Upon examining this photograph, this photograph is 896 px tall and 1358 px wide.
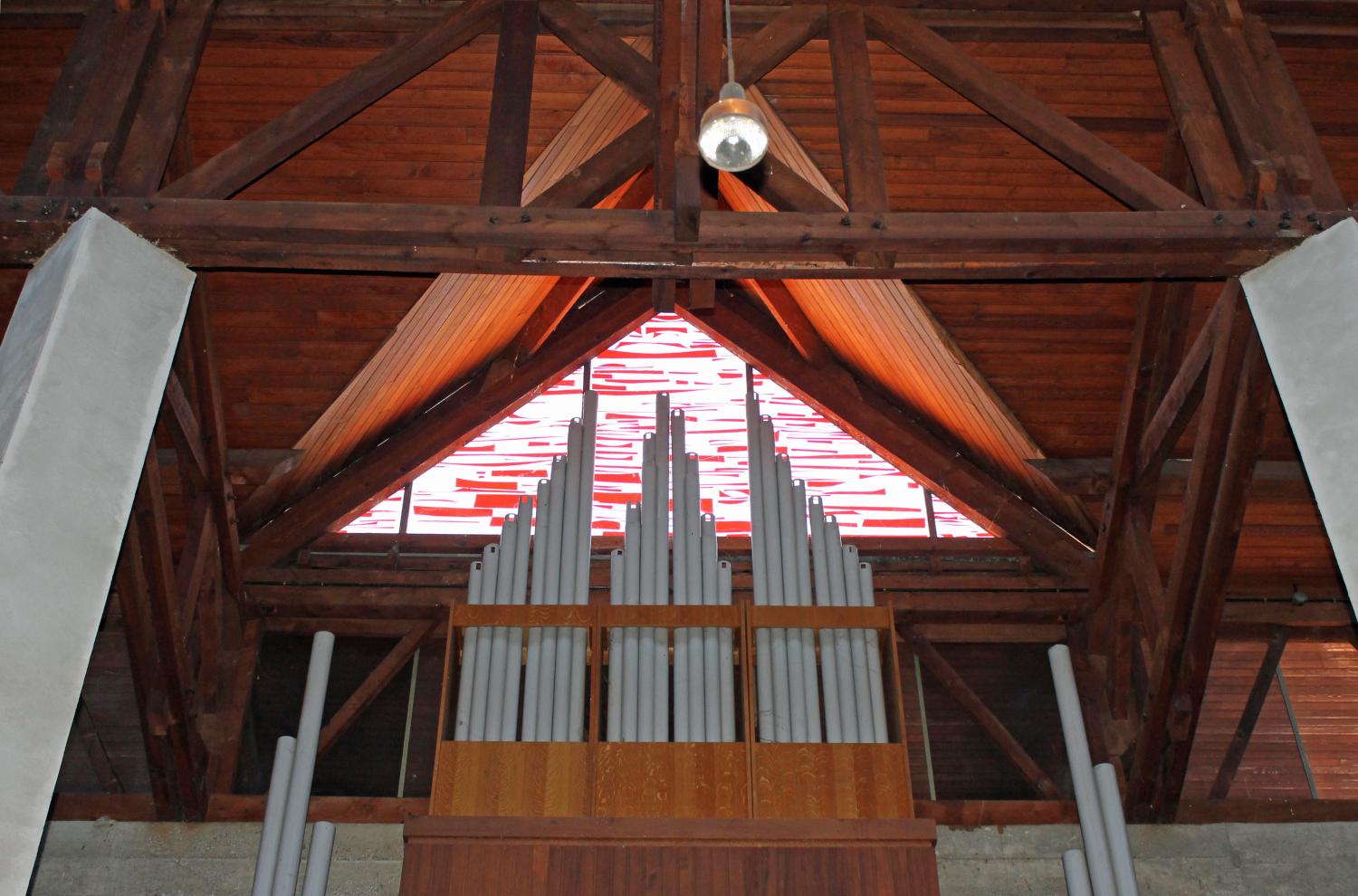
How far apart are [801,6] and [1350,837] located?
21.5 feet

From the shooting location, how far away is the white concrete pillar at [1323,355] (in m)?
6.15

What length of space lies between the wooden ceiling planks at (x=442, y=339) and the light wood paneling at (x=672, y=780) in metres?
3.50

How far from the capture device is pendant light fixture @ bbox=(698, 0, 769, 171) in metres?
5.46

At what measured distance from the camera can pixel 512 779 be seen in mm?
7875

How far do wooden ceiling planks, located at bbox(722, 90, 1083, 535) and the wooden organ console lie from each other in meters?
1.54

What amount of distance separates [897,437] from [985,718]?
2204 mm

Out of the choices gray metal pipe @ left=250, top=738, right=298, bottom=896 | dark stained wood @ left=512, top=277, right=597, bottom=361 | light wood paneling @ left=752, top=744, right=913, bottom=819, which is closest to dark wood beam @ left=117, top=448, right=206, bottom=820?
gray metal pipe @ left=250, top=738, right=298, bottom=896

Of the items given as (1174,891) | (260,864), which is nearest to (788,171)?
(260,864)

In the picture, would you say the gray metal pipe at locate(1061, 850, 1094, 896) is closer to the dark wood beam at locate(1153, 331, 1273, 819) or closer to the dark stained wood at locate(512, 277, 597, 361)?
the dark wood beam at locate(1153, 331, 1273, 819)

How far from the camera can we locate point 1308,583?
36.6 feet

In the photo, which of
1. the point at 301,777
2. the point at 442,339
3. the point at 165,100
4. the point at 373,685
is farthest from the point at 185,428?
the point at 373,685

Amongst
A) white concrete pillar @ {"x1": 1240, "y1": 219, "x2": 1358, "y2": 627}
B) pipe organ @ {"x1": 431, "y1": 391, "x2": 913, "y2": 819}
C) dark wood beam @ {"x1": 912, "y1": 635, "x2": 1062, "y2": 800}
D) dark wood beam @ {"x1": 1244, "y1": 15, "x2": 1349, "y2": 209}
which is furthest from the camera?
dark wood beam @ {"x1": 912, "y1": 635, "x2": 1062, "y2": 800}

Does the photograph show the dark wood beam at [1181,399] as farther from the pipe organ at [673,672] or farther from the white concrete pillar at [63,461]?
the white concrete pillar at [63,461]

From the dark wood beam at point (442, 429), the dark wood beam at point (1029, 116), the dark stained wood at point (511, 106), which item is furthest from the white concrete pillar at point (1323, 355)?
the dark wood beam at point (442, 429)
